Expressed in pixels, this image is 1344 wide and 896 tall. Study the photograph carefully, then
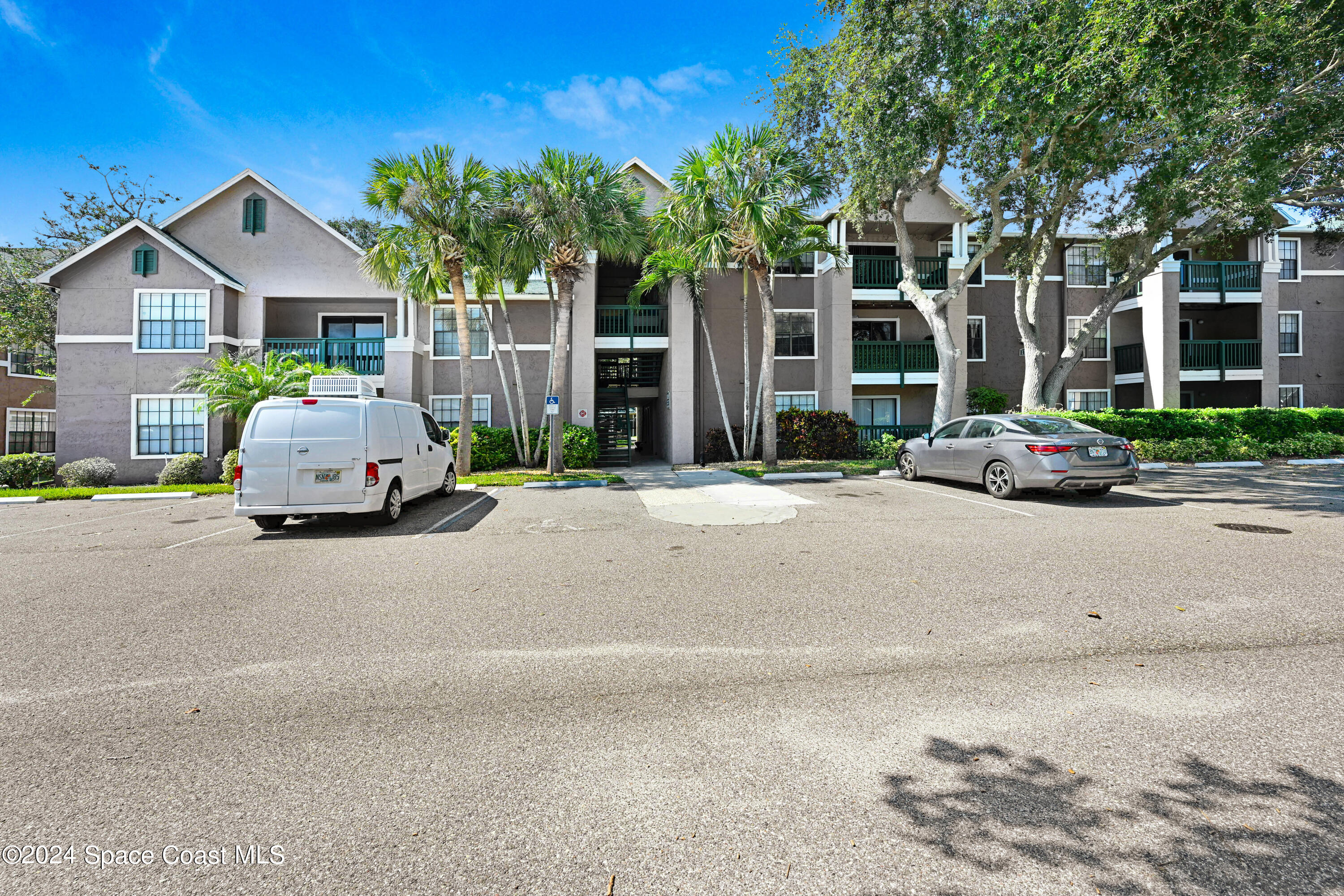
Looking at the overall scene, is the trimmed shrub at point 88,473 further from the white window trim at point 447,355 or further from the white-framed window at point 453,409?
the white window trim at point 447,355

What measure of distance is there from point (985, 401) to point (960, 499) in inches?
474

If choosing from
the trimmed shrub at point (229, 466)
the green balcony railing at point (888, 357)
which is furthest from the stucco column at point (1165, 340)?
the trimmed shrub at point (229, 466)

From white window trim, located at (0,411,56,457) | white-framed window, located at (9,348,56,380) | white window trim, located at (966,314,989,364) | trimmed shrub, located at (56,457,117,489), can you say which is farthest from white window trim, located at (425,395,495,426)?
white window trim, located at (0,411,56,457)

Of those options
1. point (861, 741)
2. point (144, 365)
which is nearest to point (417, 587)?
point (861, 741)

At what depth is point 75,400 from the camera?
61.5 feet

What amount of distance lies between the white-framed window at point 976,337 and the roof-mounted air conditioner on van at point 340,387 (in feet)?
67.3

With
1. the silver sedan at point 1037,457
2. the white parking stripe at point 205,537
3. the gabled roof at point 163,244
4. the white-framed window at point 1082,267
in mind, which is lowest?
the white parking stripe at point 205,537

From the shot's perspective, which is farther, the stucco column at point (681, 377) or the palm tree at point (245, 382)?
the stucco column at point (681, 377)

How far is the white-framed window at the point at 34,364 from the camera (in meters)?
25.8

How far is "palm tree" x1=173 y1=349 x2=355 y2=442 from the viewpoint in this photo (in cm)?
1653

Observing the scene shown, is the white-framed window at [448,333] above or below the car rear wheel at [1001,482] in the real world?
above

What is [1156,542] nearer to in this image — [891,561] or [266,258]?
[891,561]

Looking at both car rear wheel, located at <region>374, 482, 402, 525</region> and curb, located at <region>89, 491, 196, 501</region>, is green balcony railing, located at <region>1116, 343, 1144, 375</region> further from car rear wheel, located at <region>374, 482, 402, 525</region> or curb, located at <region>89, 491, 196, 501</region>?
curb, located at <region>89, 491, 196, 501</region>

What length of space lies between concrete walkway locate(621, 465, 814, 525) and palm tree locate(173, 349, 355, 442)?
9320 millimetres
